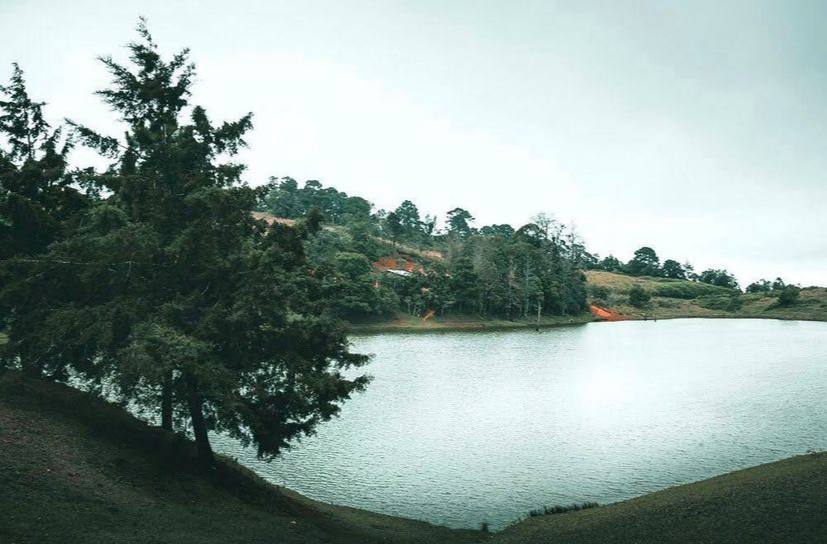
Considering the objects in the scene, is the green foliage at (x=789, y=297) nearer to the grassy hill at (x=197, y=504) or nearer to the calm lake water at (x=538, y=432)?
the calm lake water at (x=538, y=432)

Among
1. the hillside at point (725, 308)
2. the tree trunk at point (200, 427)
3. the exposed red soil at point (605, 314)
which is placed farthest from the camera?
the hillside at point (725, 308)

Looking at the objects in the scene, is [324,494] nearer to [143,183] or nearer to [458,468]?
[458,468]

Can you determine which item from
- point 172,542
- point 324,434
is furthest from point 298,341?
point 324,434

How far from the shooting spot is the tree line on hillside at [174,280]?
19750 millimetres

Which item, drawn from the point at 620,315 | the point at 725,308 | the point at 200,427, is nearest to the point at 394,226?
the point at 620,315

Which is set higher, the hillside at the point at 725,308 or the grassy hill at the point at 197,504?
the hillside at the point at 725,308

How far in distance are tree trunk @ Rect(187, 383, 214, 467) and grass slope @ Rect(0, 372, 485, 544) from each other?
66 cm

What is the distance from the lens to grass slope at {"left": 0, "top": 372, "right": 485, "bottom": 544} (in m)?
15.3

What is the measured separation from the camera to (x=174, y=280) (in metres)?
21.6

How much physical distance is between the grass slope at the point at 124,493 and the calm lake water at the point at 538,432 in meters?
4.05

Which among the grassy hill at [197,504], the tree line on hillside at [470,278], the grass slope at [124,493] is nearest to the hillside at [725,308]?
the tree line on hillside at [470,278]

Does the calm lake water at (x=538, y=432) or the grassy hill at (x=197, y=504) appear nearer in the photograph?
the grassy hill at (x=197, y=504)

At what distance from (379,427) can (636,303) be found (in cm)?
16963

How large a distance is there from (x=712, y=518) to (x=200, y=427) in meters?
19.9
